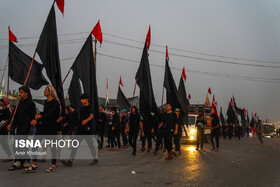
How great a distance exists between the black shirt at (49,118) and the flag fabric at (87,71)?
71.5 inches

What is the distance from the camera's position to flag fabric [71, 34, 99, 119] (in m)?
9.08

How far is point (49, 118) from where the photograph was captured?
6984 millimetres

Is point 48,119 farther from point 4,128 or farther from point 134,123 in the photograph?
point 134,123

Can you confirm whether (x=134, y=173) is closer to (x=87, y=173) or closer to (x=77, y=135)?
(x=87, y=173)

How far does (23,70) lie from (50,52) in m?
1.58

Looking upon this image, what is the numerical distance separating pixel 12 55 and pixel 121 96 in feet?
41.6

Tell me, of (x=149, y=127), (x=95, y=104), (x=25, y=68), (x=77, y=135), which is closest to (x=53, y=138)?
(x=77, y=135)

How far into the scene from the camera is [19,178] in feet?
20.5

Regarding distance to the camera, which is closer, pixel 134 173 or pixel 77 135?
pixel 134 173

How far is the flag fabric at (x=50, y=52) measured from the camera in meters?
8.24

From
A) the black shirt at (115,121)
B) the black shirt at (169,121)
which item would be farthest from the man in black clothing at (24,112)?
the black shirt at (115,121)

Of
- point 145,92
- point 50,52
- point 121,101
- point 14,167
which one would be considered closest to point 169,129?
point 145,92

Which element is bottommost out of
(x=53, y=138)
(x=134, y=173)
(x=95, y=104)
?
(x=134, y=173)

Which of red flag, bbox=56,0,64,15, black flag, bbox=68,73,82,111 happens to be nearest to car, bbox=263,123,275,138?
black flag, bbox=68,73,82,111
